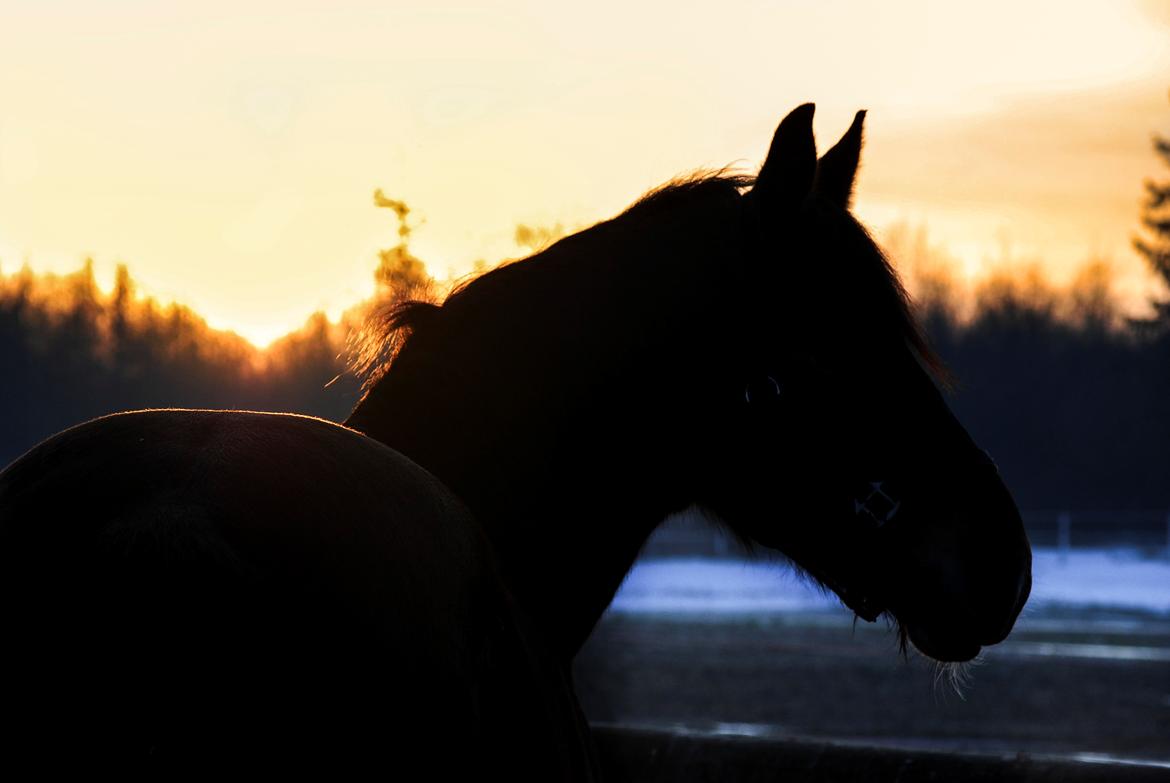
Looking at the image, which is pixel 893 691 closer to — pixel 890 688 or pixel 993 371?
pixel 890 688

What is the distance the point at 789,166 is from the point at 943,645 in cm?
101

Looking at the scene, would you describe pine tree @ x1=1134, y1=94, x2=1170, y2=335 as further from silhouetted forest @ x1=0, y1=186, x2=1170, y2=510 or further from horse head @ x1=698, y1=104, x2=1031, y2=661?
horse head @ x1=698, y1=104, x2=1031, y2=661

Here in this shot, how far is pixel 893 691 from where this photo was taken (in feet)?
44.2

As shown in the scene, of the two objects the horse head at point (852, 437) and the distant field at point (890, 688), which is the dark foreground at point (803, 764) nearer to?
the horse head at point (852, 437)

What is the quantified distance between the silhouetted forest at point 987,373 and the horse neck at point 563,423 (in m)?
23.3

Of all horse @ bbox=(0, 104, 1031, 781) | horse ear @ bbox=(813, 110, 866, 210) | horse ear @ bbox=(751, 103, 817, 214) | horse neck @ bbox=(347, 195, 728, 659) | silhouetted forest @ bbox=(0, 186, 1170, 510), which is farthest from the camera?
silhouetted forest @ bbox=(0, 186, 1170, 510)

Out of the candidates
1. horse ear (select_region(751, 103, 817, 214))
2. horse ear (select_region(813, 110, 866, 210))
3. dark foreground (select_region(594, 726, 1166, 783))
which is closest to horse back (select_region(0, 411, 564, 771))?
horse ear (select_region(751, 103, 817, 214))

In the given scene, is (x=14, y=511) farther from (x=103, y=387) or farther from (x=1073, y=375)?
(x=1073, y=375)

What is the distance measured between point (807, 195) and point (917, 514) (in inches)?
26.8

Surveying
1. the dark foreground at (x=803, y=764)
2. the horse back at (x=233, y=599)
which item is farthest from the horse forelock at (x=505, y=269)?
the dark foreground at (x=803, y=764)

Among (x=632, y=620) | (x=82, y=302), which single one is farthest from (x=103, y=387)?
(x=632, y=620)

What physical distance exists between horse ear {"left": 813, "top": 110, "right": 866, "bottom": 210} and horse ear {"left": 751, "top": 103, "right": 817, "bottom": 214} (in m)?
0.17

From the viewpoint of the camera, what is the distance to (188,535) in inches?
56.8

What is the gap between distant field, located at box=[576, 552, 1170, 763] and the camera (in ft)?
36.9
